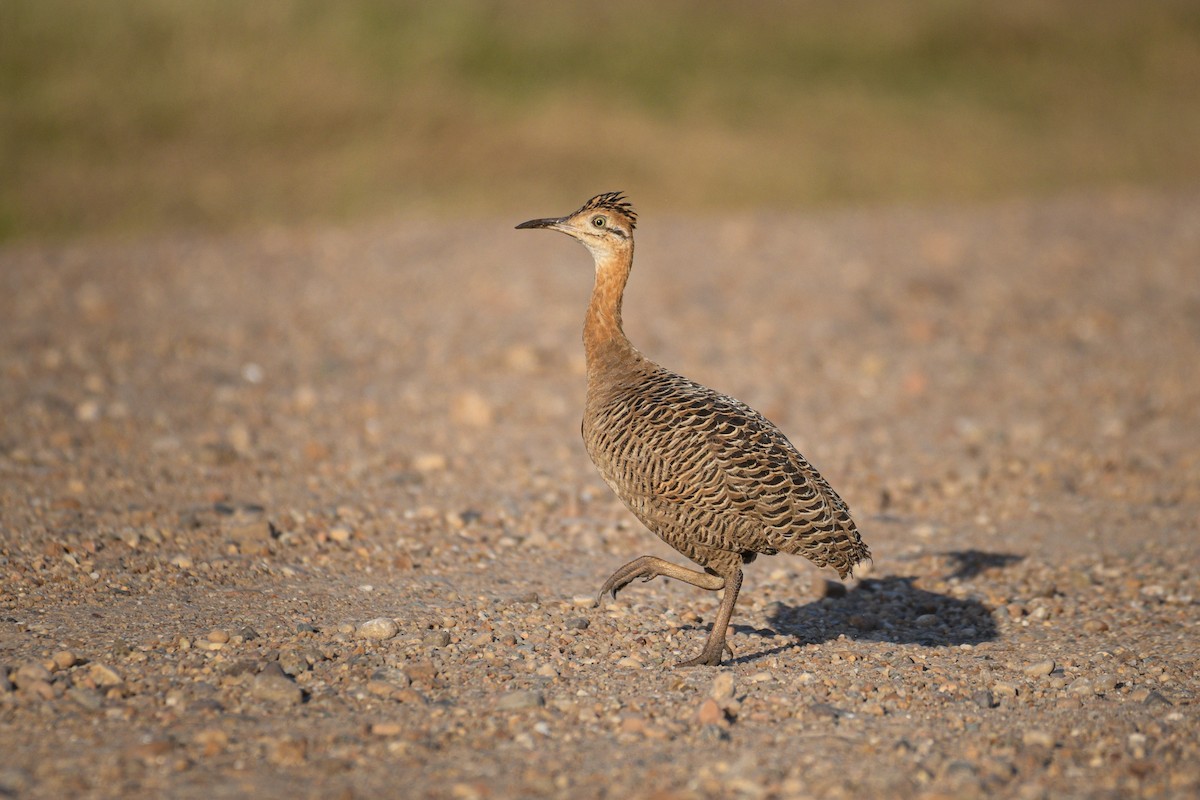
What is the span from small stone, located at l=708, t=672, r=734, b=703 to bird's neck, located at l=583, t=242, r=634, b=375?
1.76 metres

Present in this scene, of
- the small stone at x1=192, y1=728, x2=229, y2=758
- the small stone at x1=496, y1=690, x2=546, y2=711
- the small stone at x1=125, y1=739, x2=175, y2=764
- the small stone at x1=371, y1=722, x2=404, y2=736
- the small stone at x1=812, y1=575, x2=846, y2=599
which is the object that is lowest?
the small stone at x1=125, y1=739, x2=175, y2=764

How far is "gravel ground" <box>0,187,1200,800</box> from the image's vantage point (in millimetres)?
5109

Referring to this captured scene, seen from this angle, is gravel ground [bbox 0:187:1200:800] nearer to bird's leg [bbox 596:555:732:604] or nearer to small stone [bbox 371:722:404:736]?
small stone [bbox 371:722:404:736]

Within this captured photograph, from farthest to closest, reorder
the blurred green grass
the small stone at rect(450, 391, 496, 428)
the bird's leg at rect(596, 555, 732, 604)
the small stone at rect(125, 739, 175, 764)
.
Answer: the blurred green grass → the small stone at rect(450, 391, 496, 428) → the bird's leg at rect(596, 555, 732, 604) → the small stone at rect(125, 739, 175, 764)

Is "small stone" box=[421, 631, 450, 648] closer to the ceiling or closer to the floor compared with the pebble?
closer to the ceiling

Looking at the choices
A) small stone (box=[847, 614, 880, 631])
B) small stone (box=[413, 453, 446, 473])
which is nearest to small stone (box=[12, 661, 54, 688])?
small stone (box=[847, 614, 880, 631])

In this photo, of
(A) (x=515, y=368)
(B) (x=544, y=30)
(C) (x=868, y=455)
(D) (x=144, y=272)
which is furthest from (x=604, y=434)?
(B) (x=544, y=30)

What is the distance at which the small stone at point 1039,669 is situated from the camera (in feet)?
20.1

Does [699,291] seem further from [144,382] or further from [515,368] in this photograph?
[144,382]

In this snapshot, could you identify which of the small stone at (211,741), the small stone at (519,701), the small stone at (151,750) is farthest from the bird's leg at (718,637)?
the small stone at (151,750)

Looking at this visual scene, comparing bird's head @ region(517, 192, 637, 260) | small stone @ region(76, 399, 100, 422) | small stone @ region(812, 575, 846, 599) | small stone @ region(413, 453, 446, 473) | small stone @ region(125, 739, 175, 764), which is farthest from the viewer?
small stone @ region(76, 399, 100, 422)

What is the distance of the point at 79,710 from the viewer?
517 cm

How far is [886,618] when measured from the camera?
712 centimetres

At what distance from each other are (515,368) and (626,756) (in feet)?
22.2
